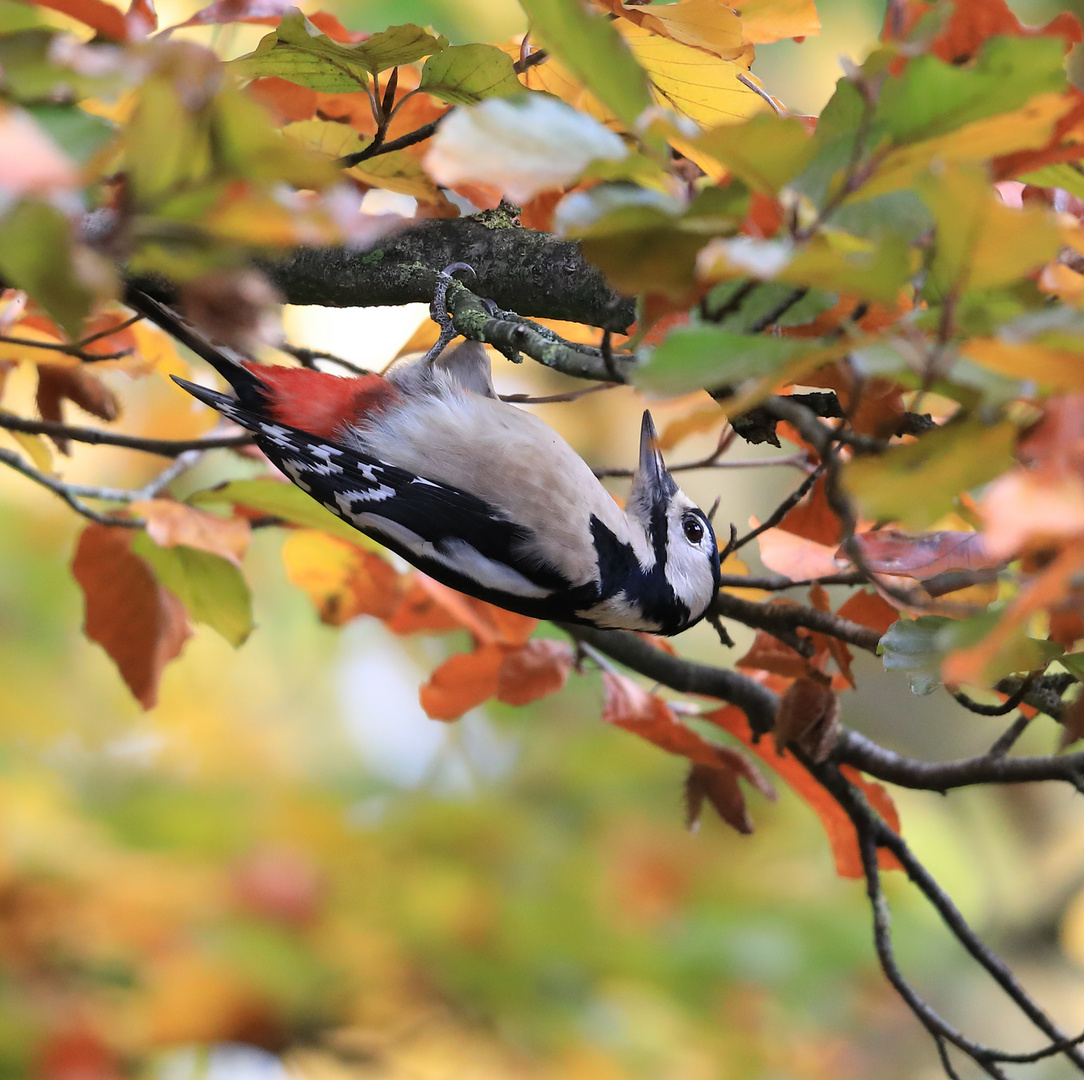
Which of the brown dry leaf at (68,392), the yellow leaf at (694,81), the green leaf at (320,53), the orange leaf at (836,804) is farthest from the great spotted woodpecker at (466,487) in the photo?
the yellow leaf at (694,81)

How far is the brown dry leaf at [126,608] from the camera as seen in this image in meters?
1.49

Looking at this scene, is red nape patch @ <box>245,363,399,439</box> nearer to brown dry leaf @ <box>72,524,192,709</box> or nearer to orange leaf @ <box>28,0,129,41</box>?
brown dry leaf @ <box>72,524,192,709</box>

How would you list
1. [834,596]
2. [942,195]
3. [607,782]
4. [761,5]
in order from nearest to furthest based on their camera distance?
[942,195], [761,5], [834,596], [607,782]

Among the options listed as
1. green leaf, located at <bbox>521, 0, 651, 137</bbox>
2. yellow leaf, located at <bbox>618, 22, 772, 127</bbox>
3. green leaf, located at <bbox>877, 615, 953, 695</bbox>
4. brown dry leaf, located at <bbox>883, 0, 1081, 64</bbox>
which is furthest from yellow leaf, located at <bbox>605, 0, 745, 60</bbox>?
green leaf, located at <bbox>877, 615, 953, 695</bbox>

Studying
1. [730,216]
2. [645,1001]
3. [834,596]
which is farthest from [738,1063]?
[730,216]

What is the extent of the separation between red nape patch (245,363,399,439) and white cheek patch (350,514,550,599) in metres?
0.18

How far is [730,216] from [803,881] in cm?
370

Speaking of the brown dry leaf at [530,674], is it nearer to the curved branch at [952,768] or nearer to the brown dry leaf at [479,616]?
the brown dry leaf at [479,616]

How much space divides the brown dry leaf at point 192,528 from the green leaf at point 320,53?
0.52 m

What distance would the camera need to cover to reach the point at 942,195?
518mm

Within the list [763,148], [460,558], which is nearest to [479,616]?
[460,558]

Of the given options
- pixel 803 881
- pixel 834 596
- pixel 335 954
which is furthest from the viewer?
pixel 803 881

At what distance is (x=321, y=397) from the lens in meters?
1.63

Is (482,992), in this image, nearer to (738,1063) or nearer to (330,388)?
(738,1063)
